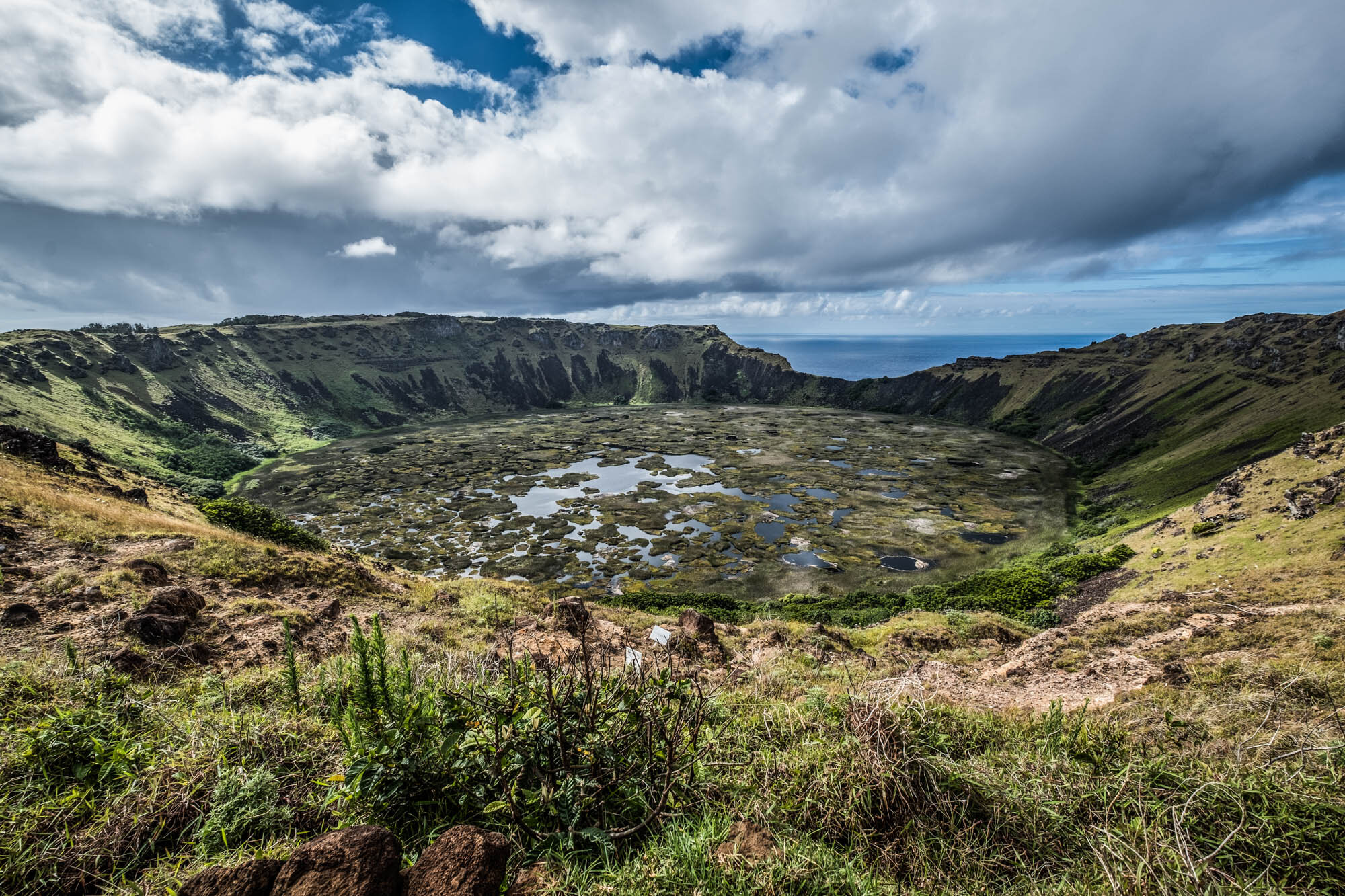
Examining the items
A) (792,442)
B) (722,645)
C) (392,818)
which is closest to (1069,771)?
(392,818)

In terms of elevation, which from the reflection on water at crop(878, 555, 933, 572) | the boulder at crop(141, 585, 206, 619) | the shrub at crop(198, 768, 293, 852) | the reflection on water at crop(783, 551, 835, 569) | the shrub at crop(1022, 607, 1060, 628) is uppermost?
the shrub at crop(198, 768, 293, 852)

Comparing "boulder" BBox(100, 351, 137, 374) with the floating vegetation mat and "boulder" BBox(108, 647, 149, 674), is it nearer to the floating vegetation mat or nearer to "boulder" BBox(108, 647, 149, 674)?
the floating vegetation mat

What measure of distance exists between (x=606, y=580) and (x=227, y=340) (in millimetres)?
176183

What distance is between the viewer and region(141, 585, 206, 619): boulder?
395 inches

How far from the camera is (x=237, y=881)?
296 centimetres

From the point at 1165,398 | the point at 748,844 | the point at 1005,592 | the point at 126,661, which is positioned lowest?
the point at 1005,592

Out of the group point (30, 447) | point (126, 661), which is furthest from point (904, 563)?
point (30, 447)

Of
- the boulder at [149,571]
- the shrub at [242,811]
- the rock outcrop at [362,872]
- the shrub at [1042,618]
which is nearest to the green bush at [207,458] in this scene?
the boulder at [149,571]

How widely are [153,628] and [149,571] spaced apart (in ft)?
14.6

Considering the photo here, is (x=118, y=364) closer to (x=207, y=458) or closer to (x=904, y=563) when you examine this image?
(x=207, y=458)

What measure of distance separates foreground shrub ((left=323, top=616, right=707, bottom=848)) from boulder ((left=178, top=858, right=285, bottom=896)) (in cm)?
56

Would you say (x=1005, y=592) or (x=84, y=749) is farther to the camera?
(x=1005, y=592)

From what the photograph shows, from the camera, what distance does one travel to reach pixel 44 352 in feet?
341

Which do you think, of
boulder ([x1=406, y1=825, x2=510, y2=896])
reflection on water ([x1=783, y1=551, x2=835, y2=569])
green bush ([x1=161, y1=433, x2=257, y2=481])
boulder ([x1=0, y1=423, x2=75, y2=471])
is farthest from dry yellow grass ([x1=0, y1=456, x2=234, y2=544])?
green bush ([x1=161, y1=433, x2=257, y2=481])
